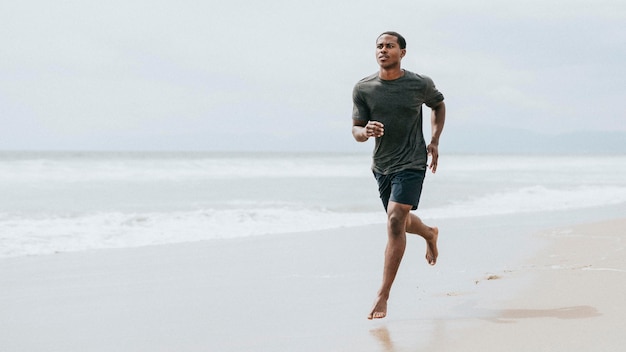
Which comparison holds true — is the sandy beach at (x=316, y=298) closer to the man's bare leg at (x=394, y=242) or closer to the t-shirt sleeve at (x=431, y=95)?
the man's bare leg at (x=394, y=242)

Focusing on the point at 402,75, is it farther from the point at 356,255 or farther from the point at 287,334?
the point at 356,255

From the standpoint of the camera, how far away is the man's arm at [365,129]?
4168 mm

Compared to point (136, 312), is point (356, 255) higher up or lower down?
lower down

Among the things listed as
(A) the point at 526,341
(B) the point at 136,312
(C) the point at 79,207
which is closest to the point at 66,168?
(C) the point at 79,207

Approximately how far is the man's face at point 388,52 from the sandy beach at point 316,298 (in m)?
1.62

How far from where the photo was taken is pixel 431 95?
4605mm

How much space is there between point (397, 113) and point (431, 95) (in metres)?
0.34

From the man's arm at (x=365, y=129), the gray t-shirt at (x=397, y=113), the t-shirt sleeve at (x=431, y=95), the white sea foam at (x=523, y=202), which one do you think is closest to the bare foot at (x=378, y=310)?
the gray t-shirt at (x=397, y=113)

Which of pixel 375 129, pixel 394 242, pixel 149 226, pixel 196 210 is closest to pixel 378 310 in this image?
pixel 394 242

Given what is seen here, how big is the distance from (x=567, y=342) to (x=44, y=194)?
49.5 ft

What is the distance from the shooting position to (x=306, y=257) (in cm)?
693

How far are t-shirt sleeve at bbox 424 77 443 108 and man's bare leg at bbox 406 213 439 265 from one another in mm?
875

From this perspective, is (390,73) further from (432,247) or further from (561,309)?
(561,309)

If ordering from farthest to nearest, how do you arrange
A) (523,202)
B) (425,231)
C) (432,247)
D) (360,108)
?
(523,202) → (432,247) → (425,231) → (360,108)
